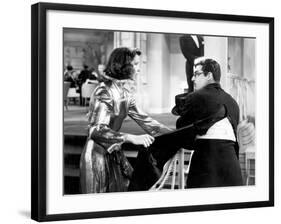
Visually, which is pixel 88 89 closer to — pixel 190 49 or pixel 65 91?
pixel 65 91

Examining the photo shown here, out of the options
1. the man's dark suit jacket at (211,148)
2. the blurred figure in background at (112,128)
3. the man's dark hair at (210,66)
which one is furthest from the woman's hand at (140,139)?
the man's dark hair at (210,66)

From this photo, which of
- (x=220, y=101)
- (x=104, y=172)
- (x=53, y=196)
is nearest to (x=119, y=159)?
(x=104, y=172)

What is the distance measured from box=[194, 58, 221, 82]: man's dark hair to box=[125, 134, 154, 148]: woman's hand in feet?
1.24

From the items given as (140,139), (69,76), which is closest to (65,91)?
(69,76)

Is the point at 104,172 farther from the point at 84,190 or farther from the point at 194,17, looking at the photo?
the point at 194,17

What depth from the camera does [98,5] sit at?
10.3 feet

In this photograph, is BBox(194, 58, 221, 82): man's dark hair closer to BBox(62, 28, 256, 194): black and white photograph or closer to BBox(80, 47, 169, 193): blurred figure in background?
BBox(62, 28, 256, 194): black and white photograph

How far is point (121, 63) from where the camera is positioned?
3.20 metres

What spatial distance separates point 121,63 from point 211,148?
0.55m

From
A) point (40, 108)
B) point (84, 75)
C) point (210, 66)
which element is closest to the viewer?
point (40, 108)

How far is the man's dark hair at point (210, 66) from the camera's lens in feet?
11.0

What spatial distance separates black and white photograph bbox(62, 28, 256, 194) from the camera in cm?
312

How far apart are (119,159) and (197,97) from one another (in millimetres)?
437

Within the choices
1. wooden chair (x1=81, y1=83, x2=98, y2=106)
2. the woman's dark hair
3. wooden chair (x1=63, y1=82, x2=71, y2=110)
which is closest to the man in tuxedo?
the woman's dark hair
